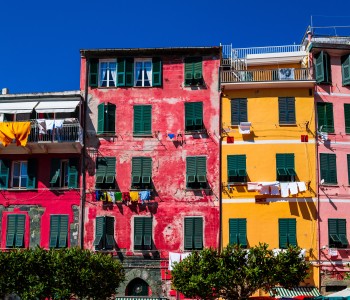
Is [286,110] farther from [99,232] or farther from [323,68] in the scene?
[99,232]

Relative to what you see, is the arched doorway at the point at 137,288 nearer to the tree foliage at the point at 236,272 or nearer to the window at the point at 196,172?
the tree foliage at the point at 236,272

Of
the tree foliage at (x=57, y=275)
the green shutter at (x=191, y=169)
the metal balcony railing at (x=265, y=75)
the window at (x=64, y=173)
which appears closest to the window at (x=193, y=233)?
Result: the green shutter at (x=191, y=169)

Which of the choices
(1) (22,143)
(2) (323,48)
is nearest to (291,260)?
(2) (323,48)

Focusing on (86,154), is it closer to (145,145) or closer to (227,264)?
(145,145)

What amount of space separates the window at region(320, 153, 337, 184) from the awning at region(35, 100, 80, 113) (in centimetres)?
1463

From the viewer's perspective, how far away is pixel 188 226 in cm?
3603

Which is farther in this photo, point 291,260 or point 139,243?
point 139,243

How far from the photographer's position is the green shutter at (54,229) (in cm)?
3644

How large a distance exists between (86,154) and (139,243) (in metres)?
6.18

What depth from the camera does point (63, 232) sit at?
36.6 meters

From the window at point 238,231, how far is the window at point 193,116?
5.85 m

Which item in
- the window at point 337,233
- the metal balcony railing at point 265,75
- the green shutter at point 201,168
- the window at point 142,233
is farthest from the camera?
the metal balcony railing at point 265,75

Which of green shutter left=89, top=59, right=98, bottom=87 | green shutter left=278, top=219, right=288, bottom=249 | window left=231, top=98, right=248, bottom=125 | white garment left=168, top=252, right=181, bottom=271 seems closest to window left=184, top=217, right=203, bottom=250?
white garment left=168, top=252, right=181, bottom=271

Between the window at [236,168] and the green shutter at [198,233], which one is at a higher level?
the window at [236,168]
